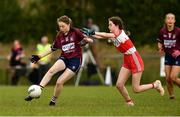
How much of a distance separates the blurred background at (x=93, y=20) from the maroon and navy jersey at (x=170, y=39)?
11.6 meters

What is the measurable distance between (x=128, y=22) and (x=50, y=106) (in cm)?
1857

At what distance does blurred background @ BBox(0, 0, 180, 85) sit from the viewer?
30984 mm

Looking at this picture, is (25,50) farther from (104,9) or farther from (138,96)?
(138,96)

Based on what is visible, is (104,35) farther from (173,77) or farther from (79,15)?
(79,15)

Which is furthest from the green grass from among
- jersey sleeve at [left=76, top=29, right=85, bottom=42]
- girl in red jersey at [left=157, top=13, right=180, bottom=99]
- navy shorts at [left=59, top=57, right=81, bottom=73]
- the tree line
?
the tree line

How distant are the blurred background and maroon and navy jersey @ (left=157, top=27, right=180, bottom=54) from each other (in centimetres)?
1163

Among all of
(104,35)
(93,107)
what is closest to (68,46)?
(104,35)

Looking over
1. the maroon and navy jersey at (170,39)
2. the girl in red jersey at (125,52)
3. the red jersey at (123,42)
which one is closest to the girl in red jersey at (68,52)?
the girl in red jersey at (125,52)

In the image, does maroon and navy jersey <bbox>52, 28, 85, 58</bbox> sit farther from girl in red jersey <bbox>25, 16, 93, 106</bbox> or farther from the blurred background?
the blurred background

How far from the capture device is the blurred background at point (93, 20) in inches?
1220

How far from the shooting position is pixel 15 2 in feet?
118

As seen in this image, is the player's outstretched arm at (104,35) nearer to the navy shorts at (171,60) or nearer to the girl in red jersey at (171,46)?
the girl in red jersey at (171,46)

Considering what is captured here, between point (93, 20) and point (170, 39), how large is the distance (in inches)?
667

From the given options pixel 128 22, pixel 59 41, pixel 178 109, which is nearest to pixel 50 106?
pixel 59 41
